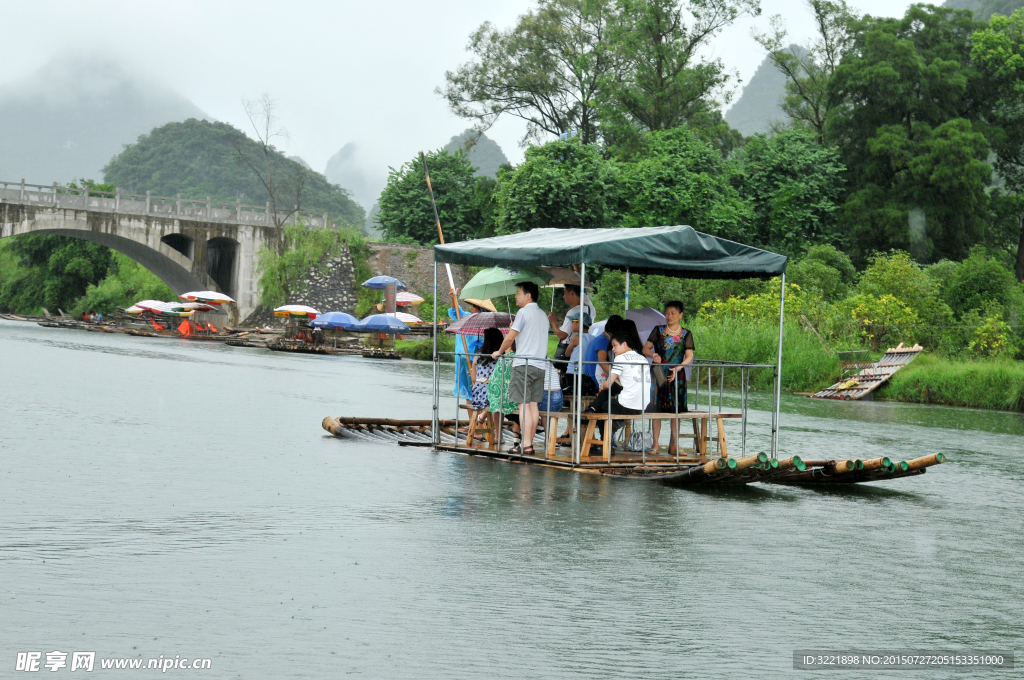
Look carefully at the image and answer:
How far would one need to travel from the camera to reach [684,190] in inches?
1825

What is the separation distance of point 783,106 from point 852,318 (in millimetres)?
26732

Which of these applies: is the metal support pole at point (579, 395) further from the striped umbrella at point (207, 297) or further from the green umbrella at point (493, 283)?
the striped umbrella at point (207, 297)

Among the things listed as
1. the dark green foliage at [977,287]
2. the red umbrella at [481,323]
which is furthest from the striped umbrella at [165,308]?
the red umbrella at [481,323]

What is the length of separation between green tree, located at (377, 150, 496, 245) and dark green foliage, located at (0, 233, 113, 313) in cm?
2623

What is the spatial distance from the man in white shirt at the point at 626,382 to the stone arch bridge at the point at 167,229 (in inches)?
1915

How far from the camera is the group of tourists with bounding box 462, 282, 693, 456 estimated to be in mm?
11812

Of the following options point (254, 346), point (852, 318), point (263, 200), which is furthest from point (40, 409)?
point (263, 200)

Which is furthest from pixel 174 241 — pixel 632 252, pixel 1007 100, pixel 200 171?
pixel 632 252

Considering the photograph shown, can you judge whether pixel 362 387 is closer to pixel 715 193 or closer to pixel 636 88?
pixel 715 193

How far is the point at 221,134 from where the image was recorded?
113375 mm

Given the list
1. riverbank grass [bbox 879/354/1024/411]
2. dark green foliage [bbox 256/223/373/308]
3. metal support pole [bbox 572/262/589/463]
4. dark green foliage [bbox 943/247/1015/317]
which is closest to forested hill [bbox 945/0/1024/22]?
dark green foliage [bbox 943/247/1015/317]

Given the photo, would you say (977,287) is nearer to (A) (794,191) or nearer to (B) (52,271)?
(A) (794,191)

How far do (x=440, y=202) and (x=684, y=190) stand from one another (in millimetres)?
17383

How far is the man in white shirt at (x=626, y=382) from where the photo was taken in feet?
38.4
